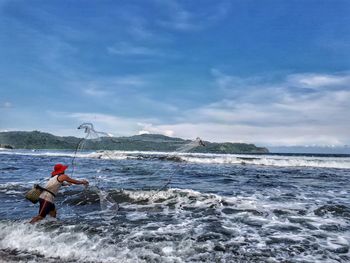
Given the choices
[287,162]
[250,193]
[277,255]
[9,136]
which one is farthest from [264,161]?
[9,136]

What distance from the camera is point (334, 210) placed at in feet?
42.1

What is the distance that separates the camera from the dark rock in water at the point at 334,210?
1234cm

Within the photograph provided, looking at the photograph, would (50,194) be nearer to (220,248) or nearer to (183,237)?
(183,237)

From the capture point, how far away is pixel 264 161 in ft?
153

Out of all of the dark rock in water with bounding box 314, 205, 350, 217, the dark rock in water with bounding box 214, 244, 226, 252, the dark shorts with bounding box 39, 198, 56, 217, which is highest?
the dark shorts with bounding box 39, 198, 56, 217

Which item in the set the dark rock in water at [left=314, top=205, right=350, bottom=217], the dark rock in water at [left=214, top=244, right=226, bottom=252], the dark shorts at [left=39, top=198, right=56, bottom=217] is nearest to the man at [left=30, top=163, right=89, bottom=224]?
the dark shorts at [left=39, top=198, right=56, bottom=217]

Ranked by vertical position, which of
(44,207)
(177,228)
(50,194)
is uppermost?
(50,194)

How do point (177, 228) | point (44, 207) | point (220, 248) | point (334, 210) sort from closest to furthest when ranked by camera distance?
1. point (220, 248)
2. point (177, 228)
3. point (44, 207)
4. point (334, 210)

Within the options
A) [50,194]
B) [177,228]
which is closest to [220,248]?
[177,228]

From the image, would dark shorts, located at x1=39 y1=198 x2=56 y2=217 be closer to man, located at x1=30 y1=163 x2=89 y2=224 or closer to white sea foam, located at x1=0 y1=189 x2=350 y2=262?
man, located at x1=30 y1=163 x2=89 y2=224

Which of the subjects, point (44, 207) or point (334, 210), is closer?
point (44, 207)

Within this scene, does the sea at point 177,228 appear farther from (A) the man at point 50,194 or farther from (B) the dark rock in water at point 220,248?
(A) the man at point 50,194

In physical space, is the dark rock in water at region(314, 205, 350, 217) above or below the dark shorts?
below

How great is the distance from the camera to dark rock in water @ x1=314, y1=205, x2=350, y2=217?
40.5 ft
